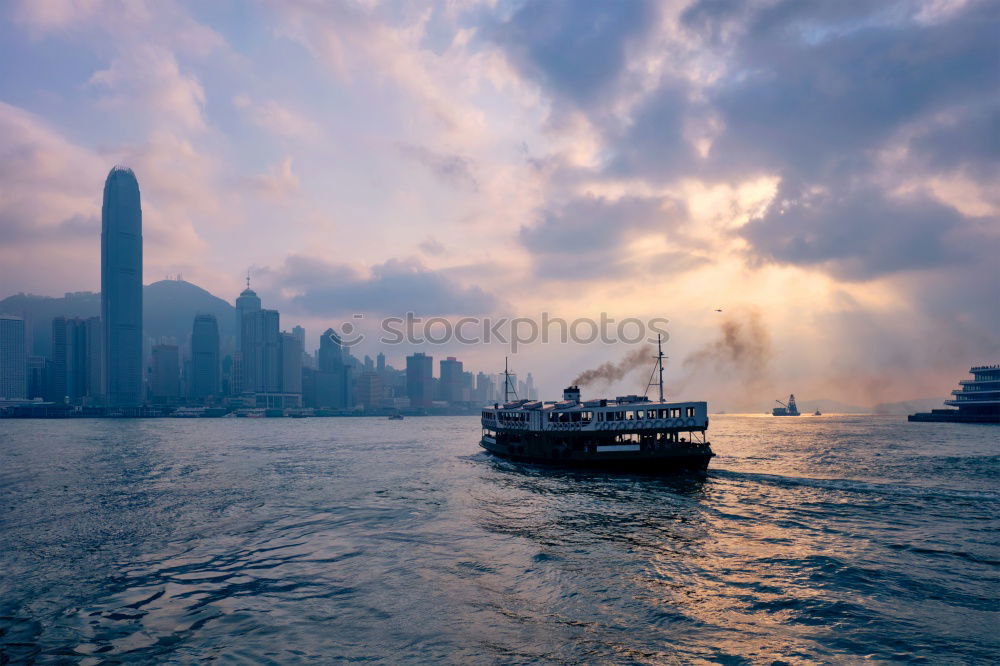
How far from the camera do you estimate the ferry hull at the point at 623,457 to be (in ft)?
201

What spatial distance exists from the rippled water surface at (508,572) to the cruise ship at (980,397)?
141314 millimetres

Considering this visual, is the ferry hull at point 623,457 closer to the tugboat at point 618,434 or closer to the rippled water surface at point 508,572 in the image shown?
the tugboat at point 618,434

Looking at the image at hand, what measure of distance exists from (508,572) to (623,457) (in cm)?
3819

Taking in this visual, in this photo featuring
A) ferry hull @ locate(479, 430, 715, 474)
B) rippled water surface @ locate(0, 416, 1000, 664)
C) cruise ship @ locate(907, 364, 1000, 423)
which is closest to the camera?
rippled water surface @ locate(0, 416, 1000, 664)

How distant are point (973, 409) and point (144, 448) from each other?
237 meters

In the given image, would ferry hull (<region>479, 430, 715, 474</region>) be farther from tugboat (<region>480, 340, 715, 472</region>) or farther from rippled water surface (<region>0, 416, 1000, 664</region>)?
rippled water surface (<region>0, 416, 1000, 664</region>)

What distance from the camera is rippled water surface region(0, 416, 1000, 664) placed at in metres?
20.3

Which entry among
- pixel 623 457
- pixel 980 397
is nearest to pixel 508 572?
pixel 623 457

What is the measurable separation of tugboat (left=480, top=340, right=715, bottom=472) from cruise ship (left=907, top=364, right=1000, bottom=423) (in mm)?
155000

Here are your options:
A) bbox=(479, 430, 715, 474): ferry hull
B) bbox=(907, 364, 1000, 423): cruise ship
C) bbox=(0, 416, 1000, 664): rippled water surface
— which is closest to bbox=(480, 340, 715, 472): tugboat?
bbox=(479, 430, 715, 474): ferry hull

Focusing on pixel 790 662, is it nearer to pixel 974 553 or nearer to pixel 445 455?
pixel 974 553

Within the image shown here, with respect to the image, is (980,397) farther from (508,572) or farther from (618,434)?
(508,572)

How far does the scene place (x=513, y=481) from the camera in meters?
61.4

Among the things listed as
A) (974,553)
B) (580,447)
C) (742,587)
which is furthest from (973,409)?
(742,587)
